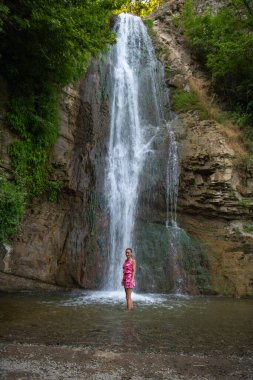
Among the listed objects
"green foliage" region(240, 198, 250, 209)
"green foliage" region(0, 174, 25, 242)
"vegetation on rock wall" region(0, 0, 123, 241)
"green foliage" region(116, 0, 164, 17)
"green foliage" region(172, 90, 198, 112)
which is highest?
"green foliage" region(116, 0, 164, 17)

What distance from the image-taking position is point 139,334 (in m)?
6.13

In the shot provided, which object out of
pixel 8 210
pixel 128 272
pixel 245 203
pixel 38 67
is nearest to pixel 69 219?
pixel 8 210

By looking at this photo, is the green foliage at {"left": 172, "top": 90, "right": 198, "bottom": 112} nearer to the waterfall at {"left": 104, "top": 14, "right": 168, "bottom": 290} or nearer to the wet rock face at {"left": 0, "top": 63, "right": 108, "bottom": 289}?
the waterfall at {"left": 104, "top": 14, "right": 168, "bottom": 290}

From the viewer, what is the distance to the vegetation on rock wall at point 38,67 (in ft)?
31.6

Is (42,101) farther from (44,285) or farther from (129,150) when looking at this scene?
(44,285)

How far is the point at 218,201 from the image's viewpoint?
47.3 feet

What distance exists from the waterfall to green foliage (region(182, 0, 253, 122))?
9.78 ft

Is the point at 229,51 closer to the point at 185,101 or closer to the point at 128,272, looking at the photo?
the point at 185,101

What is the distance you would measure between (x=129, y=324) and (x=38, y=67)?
27.7ft

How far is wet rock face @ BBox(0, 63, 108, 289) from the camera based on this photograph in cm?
1179

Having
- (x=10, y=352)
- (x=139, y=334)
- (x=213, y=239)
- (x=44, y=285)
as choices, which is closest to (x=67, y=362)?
(x=10, y=352)

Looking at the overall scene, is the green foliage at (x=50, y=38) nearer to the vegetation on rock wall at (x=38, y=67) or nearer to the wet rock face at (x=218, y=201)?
the vegetation on rock wall at (x=38, y=67)

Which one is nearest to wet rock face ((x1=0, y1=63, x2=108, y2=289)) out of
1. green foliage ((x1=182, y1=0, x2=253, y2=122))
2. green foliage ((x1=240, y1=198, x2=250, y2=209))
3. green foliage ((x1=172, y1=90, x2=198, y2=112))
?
green foliage ((x1=172, y1=90, x2=198, y2=112))

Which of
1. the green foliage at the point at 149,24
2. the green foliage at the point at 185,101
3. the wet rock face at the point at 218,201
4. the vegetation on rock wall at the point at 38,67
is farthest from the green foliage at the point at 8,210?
the green foliage at the point at 149,24
